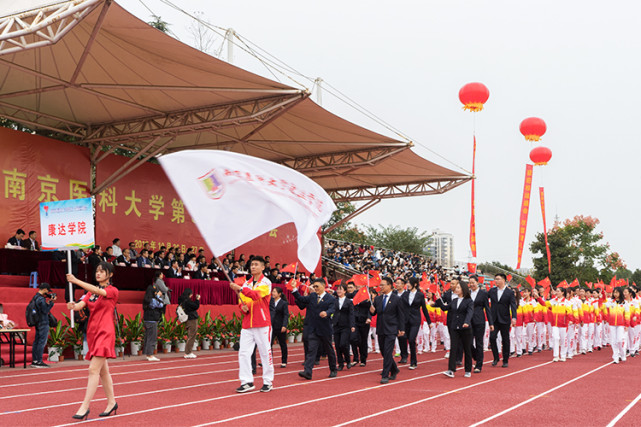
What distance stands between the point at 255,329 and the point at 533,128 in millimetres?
14592

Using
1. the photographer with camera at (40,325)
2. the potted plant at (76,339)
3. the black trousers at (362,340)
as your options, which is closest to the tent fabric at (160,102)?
the photographer with camera at (40,325)

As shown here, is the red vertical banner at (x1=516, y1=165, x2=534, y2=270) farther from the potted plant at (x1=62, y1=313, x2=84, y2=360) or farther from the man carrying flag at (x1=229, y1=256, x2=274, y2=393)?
the man carrying flag at (x1=229, y1=256, x2=274, y2=393)

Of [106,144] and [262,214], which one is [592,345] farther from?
[106,144]

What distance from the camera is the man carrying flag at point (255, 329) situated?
8453 mm

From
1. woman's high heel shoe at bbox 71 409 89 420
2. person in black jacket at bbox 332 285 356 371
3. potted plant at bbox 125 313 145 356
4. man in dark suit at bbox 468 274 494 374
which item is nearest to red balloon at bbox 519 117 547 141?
man in dark suit at bbox 468 274 494 374

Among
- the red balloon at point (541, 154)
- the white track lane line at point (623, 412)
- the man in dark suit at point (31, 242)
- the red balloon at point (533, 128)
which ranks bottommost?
the white track lane line at point (623, 412)

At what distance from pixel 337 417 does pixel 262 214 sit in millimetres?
2397

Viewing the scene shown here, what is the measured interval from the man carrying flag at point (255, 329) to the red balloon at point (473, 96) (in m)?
10.7

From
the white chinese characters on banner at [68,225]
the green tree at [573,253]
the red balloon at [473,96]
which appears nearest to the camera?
the white chinese characters on banner at [68,225]

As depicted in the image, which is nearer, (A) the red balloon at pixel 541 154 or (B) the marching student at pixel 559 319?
(B) the marching student at pixel 559 319

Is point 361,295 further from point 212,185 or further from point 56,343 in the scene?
point 56,343

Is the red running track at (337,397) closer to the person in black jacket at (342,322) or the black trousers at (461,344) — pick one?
the black trousers at (461,344)

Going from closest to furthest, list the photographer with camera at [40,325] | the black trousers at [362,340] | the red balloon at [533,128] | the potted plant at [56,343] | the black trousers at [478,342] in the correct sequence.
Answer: the black trousers at [478,342], the photographer with camera at [40,325], the black trousers at [362,340], the potted plant at [56,343], the red balloon at [533,128]

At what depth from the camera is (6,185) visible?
1780cm
